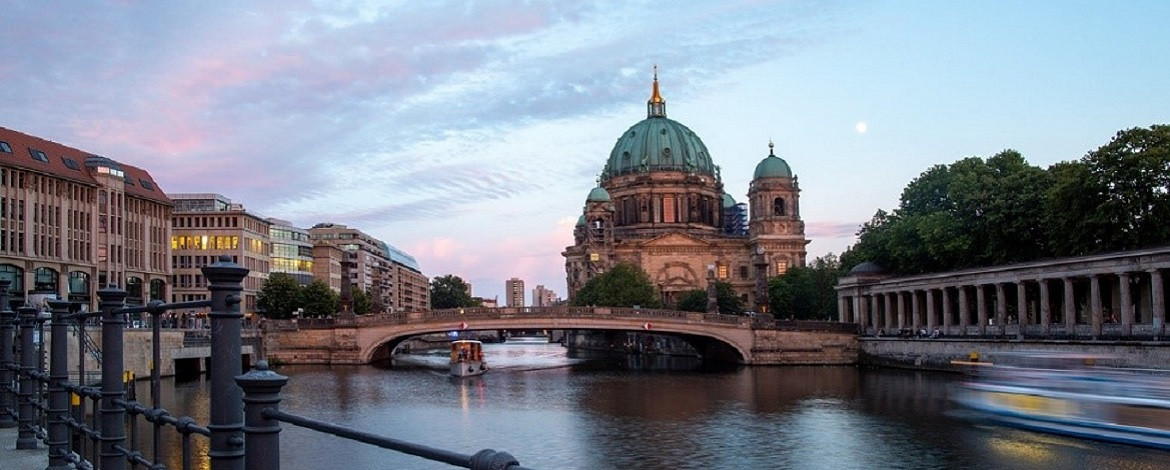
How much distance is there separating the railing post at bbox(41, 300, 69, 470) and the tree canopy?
53.3m

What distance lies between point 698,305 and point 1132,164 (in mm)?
68058

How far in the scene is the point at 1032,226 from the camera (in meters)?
67.1

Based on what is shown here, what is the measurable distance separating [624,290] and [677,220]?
38167 mm

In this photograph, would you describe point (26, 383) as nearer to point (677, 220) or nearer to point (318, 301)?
point (318, 301)

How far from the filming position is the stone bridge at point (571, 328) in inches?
3031

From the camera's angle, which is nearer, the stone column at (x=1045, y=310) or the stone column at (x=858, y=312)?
the stone column at (x=1045, y=310)

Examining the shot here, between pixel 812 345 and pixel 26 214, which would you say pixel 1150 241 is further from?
pixel 26 214

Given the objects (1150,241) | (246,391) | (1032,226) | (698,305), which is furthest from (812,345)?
(246,391)

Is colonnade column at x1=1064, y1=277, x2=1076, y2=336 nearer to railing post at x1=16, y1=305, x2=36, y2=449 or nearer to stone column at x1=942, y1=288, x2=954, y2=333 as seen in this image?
stone column at x1=942, y1=288, x2=954, y2=333

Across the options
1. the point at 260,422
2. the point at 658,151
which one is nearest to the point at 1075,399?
the point at 260,422

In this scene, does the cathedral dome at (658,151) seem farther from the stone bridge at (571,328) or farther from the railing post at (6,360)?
the railing post at (6,360)

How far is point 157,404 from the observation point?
10039 mm

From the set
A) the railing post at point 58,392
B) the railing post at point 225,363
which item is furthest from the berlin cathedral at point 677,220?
the railing post at point 225,363

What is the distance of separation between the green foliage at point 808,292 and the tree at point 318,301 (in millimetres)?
42117
